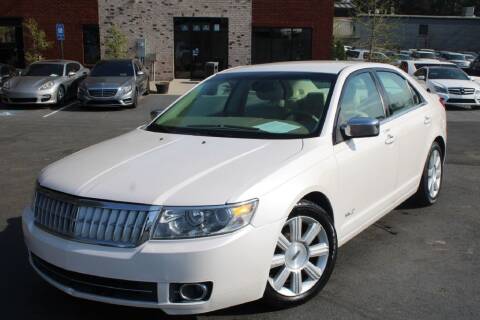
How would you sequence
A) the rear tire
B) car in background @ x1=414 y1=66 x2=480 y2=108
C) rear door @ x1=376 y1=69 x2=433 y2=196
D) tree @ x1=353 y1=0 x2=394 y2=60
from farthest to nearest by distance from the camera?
tree @ x1=353 y1=0 x2=394 y2=60 → car in background @ x1=414 y1=66 x2=480 y2=108 → the rear tire → rear door @ x1=376 y1=69 x2=433 y2=196

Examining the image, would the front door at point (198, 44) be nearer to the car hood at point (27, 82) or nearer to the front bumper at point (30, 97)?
the car hood at point (27, 82)

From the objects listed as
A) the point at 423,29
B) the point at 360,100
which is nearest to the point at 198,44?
the point at 360,100

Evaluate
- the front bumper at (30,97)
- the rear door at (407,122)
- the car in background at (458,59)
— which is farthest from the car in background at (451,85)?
the car in background at (458,59)

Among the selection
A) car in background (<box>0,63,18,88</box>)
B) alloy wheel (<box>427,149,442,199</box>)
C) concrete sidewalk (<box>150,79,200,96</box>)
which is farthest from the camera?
concrete sidewalk (<box>150,79,200,96</box>)

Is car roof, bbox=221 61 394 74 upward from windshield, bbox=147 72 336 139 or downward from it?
upward

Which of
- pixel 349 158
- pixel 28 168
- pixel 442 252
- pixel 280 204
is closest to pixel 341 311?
pixel 280 204

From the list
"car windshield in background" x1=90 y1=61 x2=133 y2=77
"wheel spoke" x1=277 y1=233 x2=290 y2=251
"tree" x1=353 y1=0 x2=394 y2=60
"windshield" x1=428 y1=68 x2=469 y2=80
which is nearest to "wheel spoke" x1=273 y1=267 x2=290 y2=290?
"wheel spoke" x1=277 y1=233 x2=290 y2=251

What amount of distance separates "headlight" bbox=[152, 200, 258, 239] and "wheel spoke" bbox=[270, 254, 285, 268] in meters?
0.42

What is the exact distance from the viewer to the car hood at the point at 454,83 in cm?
1794

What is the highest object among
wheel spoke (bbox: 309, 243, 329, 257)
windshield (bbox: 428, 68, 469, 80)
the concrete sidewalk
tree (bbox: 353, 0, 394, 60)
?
tree (bbox: 353, 0, 394, 60)

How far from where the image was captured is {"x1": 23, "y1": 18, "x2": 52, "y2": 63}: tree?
25281mm

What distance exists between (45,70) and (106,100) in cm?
303

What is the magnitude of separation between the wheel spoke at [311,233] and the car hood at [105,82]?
13.8 metres

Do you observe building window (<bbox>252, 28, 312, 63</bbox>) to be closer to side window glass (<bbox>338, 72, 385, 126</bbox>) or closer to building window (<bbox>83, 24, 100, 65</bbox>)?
building window (<bbox>83, 24, 100, 65</bbox>)
